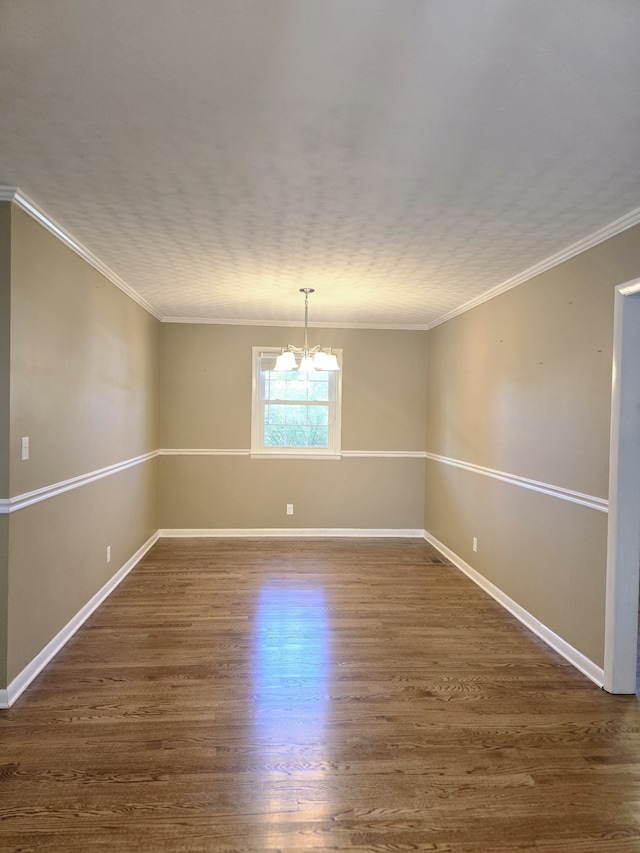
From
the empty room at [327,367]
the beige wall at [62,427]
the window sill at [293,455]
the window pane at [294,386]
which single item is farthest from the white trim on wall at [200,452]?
the beige wall at [62,427]

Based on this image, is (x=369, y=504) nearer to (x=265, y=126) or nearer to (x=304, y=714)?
(x=304, y=714)

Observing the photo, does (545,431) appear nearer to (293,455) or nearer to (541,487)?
(541,487)

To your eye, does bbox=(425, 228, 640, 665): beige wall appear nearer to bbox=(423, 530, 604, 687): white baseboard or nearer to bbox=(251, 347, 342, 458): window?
bbox=(423, 530, 604, 687): white baseboard

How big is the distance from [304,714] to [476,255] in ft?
9.35

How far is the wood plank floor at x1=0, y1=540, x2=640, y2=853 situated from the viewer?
1.70 meters

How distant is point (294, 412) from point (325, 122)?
407cm

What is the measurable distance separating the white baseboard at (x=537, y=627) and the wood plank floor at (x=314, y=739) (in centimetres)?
7

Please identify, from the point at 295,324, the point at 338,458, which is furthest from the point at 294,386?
the point at 338,458

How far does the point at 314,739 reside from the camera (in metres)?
2.15

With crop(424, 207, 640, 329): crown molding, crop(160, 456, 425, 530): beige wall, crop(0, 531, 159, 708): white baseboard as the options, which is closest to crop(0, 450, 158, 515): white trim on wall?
crop(0, 531, 159, 708): white baseboard

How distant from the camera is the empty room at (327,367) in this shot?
4.80 feet

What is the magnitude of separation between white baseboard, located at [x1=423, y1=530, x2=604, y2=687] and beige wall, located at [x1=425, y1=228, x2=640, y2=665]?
0.15 ft

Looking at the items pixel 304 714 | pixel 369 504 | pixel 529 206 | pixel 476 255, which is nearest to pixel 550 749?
pixel 304 714

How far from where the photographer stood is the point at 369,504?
570 cm
